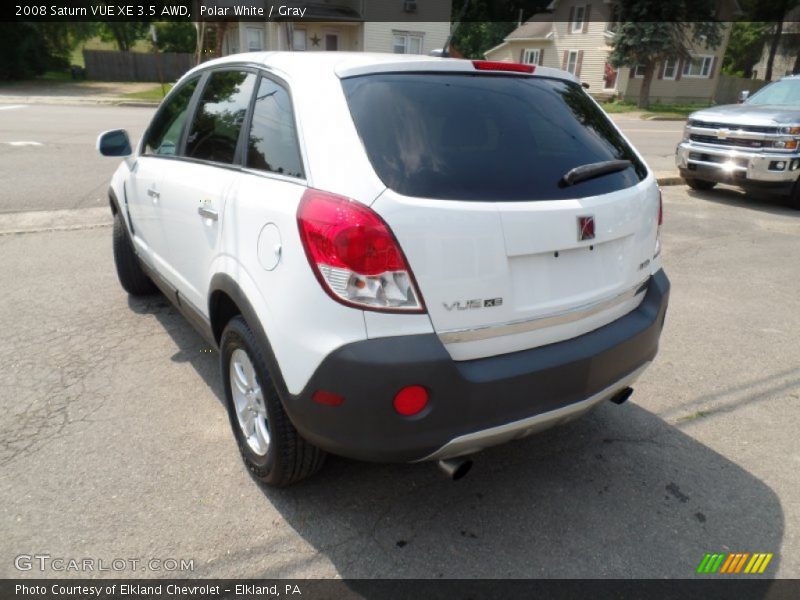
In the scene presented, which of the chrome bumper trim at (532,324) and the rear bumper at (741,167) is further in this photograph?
the rear bumper at (741,167)

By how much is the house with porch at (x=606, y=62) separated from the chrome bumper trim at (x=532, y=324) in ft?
120

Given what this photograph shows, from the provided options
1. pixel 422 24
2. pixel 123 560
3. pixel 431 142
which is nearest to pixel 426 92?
pixel 431 142

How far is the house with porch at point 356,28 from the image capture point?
31.0 m

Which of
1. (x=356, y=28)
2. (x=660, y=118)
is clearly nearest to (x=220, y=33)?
(x=356, y=28)

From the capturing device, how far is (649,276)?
2.78m

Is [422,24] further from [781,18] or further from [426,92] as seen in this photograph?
[426,92]

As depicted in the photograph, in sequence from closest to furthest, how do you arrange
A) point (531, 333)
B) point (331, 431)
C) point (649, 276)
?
1. point (331, 431)
2. point (531, 333)
3. point (649, 276)

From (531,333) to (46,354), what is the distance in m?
3.21

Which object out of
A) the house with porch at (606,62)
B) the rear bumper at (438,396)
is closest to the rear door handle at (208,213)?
the rear bumper at (438,396)

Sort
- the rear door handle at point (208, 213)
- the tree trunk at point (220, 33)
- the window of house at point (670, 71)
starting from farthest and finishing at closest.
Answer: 1. the window of house at point (670, 71)
2. the tree trunk at point (220, 33)
3. the rear door handle at point (208, 213)

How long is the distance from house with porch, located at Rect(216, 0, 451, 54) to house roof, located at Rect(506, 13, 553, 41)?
10.3 meters

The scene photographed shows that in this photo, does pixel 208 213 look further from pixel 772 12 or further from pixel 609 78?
pixel 772 12

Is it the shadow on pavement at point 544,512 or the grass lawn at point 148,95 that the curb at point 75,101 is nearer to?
the grass lawn at point 148,95

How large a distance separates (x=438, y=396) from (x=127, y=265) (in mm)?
3477
